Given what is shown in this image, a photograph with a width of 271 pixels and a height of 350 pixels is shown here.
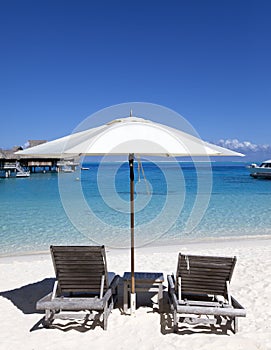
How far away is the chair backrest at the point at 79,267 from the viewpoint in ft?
11.5

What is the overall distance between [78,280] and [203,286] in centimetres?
136

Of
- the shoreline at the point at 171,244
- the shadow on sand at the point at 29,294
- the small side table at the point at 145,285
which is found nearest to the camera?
the small side table at the point at 145,285

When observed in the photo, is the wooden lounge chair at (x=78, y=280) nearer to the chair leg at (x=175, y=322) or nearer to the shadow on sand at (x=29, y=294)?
the shadow on sand at (x=29, y=294)

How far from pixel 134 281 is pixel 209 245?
4.59m

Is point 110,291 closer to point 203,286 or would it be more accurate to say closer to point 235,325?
point 203,286

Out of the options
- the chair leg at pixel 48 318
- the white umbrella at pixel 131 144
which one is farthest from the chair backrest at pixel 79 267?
the white umbrella at pixel 131 144

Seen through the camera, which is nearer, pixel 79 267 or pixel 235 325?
pixel 235 325

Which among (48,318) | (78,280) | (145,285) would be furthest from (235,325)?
(48,318)

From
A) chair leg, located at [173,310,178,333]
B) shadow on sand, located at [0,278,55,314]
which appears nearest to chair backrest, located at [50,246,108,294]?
shadow on sand, located at [0,278,55,314]

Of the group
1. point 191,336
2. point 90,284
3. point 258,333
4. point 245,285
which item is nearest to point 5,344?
point 90,284

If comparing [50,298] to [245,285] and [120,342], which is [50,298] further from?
[245,285]

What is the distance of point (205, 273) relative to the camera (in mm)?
3508

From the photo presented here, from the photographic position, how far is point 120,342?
321 cm

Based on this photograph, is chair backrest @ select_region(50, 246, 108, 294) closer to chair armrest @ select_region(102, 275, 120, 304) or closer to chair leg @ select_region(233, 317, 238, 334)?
chair armrest @ select_region(102, 275, 120, 304)
